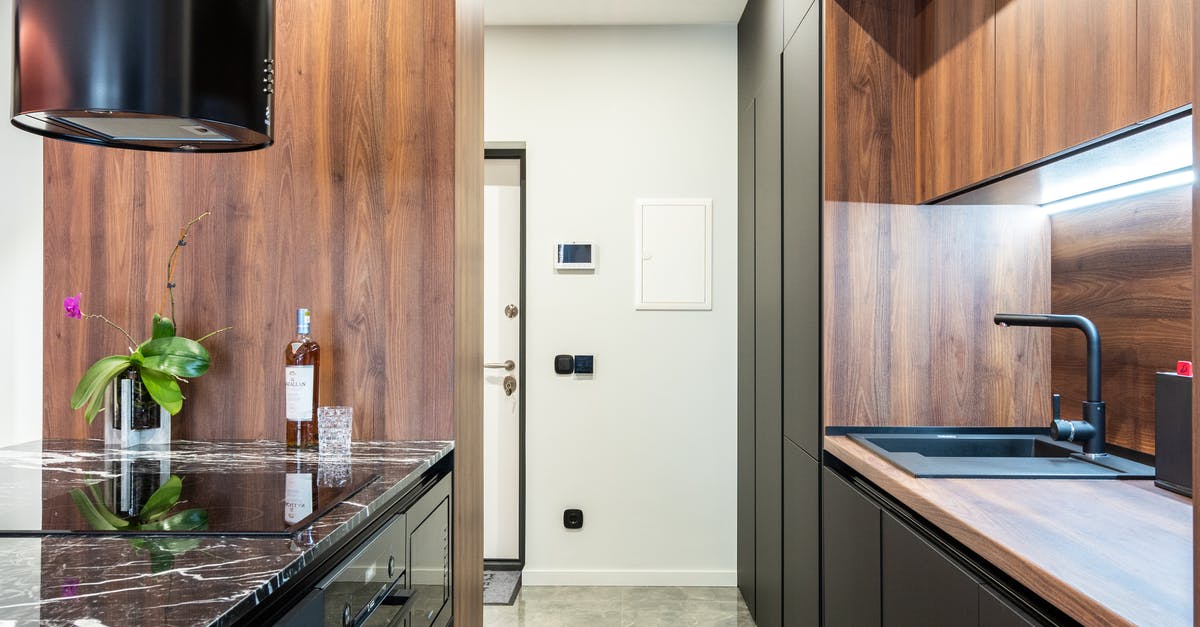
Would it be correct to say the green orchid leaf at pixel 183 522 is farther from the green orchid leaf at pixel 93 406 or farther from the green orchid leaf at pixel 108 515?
the green orchid leaf at pixel 93 406

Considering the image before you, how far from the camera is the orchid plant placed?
59.3 inches

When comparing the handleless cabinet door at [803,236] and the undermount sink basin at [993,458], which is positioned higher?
the handleless cabinet door at [803,236]

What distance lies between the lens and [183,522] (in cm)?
100

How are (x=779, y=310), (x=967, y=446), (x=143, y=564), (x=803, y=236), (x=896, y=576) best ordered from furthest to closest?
(x=779, y=310), (x=803, y=236), (x=967, y=446), (x=896, y=576), (x=143, y=564)

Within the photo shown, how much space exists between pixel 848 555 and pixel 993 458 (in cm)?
43

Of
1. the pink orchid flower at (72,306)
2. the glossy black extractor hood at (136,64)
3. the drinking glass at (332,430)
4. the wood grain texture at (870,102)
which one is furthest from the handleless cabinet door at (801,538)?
the pink orchid flower at (72,306)

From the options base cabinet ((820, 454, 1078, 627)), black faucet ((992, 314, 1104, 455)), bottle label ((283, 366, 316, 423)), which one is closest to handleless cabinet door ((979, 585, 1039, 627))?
base cabinet ((820, 454, 1078, 627))

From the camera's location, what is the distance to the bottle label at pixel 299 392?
157 centimetres

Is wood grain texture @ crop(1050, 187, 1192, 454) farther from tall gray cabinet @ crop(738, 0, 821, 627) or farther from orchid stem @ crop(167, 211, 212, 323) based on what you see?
orchid stem @ crop(167, 211, 212, 323)

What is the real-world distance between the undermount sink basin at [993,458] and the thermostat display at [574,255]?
166 centimetres

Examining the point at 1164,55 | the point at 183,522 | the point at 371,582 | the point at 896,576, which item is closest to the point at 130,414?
the point at 183,522

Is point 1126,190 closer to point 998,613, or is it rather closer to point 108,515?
point 998,613

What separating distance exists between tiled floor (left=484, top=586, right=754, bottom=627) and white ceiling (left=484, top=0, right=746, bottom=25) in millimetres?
2675

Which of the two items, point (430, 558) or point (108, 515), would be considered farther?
point (430, 558)
